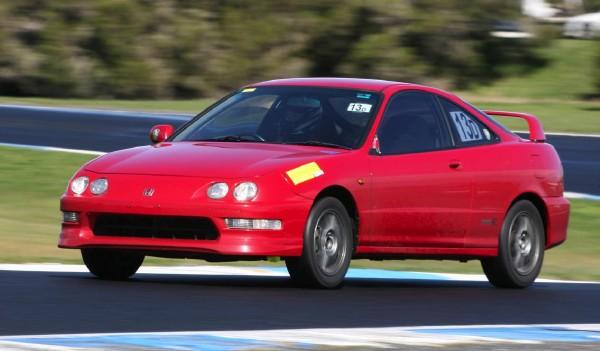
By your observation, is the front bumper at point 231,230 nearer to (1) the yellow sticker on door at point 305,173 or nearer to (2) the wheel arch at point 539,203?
(1) the yellow sticker on door at point 305,173

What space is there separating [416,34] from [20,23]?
34.0 feet

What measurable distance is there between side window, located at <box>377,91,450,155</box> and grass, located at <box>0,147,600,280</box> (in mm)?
2406

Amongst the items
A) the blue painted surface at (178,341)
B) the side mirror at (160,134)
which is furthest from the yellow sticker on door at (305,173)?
the blue painted surface at (178,341)

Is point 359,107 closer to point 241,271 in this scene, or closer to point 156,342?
point 241,271

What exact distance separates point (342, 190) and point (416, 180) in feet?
2.52

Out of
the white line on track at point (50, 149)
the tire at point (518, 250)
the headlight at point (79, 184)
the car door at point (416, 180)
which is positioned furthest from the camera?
the white line on track at point (50, 149)

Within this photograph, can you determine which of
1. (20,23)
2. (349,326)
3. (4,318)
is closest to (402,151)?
(349,326)

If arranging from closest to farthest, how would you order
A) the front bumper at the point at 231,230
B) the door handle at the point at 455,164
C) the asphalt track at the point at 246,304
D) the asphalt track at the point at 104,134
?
1. the asphalt track at the point at 246,304
2. the front bumper at the point at 231,230
3. the door handle at the point at 455,164
4. the asphalt track at the point at 104,134

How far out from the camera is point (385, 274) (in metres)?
11.3

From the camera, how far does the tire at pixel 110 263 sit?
920 cm

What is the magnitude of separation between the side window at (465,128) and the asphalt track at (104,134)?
7.10 m

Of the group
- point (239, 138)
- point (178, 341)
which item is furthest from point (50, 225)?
point (178, 341)

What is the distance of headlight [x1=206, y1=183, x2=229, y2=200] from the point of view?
28.1 feet

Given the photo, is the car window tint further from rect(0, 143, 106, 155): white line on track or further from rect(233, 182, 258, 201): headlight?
rect(0, 143, 106, 155): white line on track
